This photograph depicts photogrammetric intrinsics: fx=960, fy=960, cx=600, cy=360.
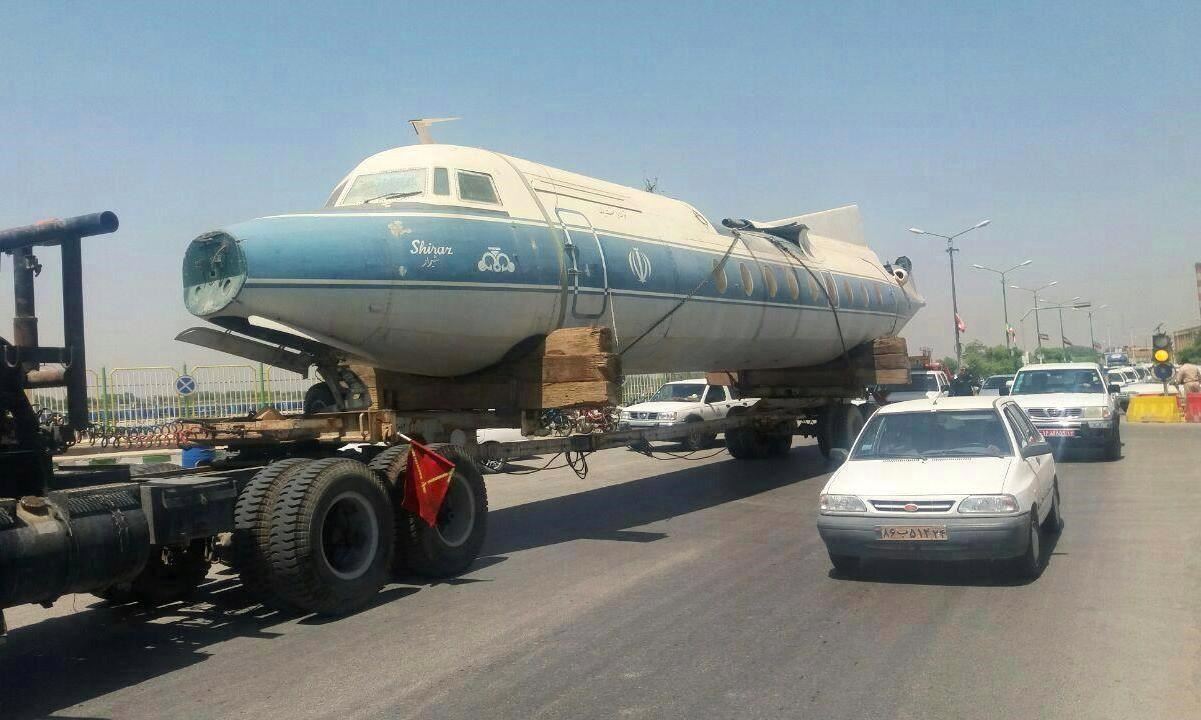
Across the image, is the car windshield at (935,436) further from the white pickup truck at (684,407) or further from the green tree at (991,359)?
the green tree at (991,359)

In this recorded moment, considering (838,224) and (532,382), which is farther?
(838,224)

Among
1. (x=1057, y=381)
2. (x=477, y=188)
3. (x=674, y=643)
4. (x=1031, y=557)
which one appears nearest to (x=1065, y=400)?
(x=1057, y=381)

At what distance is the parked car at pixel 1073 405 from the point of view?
16.6m

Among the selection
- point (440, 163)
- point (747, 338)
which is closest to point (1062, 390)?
point (747, 338)

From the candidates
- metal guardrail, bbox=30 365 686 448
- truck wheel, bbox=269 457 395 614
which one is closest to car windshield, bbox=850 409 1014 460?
truck wheel, bbox=269 457 395 614

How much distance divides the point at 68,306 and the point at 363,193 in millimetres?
3938

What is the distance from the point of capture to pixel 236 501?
24.5 ft

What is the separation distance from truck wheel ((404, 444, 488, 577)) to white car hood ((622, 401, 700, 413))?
45.0 ft

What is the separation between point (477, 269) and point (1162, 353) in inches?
802

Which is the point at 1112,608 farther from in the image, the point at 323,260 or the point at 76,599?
the point at 76,599

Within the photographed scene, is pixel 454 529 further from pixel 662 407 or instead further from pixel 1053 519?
pixel 662 407

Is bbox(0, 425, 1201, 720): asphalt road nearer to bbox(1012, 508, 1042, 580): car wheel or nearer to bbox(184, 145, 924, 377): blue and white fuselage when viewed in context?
bbox(1012, 508, 1042, 580): car wheel

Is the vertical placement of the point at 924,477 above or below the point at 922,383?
below

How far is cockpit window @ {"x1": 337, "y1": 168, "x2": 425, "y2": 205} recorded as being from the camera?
966 centimetres
